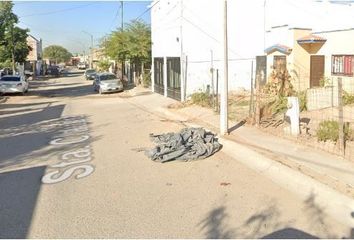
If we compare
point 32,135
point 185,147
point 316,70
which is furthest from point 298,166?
point 316,70

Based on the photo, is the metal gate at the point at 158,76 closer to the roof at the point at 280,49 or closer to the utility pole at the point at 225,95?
the roof at the point at 280,49

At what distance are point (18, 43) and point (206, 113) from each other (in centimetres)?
4184

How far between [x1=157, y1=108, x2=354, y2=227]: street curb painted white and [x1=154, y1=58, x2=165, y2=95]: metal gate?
17290 mm

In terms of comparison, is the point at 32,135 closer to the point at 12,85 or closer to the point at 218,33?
the point at 218,33

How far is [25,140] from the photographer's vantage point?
12031 millimetres

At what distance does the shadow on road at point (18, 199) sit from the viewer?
5.28 meters

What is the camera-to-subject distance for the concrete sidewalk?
6.01 metres

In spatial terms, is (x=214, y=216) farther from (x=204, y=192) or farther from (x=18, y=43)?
(x=18, y=43)

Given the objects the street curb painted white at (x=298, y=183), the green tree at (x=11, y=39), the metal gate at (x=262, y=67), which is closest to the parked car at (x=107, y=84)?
the metal gate at (x=262, y=67)

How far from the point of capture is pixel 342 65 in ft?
53.2

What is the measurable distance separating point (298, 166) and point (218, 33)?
15.6 m

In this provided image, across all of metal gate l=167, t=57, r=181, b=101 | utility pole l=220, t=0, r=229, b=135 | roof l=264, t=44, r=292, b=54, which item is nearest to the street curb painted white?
utility pole l=220, t=0, r=229, b=135

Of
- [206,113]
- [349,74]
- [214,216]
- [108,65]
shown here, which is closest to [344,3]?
[349,74]

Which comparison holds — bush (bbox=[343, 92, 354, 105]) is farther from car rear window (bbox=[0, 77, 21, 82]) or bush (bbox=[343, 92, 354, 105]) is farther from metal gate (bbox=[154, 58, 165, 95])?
car rear window (bbox=[0, 77, 21, 82])
